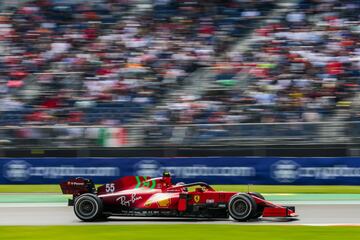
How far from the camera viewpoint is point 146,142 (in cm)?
1934

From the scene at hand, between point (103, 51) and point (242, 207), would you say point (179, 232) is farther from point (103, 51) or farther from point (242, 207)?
point (103, 51)

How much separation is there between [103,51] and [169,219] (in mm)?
11891

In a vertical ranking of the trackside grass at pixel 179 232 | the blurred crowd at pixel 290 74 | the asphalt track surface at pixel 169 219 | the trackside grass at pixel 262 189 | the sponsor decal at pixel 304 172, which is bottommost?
the trackside grass at pixel 179 232

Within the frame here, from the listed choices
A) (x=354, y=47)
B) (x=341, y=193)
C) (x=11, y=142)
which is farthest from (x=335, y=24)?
(x=11, y=142)

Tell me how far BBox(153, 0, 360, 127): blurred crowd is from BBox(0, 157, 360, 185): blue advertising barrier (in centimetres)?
115

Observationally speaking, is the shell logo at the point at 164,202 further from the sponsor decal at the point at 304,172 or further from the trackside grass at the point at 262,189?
the sponsor decal at the point at 304,172

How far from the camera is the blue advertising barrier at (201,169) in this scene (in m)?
18.6

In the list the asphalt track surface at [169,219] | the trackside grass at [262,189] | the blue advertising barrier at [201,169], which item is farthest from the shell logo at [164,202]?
the blue advertising barrier at [201,169]

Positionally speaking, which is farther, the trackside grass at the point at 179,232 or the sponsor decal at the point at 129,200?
the sponsor decal at the point at 129,200

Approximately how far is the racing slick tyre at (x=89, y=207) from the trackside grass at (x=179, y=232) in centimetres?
61

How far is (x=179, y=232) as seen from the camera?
10023mm

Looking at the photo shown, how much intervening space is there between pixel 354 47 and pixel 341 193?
5324 mm

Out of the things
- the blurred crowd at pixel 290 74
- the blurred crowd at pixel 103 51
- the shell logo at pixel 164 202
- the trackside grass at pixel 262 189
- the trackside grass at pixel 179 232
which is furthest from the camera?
the blurred crowd at pixel 103 51

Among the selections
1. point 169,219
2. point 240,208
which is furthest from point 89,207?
point 240,208
